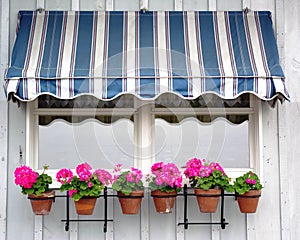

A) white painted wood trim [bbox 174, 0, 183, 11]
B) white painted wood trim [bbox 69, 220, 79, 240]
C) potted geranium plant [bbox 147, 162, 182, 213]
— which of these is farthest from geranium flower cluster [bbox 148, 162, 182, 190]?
white painted wood trim [bbox 174, 0, 183, 11]

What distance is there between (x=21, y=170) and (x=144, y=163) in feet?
3.02

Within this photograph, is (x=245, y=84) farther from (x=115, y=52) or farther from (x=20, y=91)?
(x=20, y=91)

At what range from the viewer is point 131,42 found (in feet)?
11.7

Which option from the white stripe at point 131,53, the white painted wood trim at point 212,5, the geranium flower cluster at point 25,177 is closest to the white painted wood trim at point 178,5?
the white painted wood trim at point 212,5

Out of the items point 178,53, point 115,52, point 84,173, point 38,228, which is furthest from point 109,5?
point 38,228

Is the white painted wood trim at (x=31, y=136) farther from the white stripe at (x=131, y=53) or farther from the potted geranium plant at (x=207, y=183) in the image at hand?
the potted geranium plant at (x=207, y=183)

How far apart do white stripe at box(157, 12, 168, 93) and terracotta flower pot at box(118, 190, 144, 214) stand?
75cm

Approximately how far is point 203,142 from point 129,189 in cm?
77

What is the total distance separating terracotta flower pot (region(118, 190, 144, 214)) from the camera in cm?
337

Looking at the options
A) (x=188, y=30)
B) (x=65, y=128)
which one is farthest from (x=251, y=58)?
(x=65, y=128)

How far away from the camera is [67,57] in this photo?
11.4 feet

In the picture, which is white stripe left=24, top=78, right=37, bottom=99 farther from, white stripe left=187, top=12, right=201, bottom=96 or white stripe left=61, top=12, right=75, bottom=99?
white stripe left=187, top=12, right=201, bottom=96

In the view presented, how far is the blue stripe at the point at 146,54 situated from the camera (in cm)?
329

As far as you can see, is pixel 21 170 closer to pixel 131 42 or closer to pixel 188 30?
pixel 131 42
